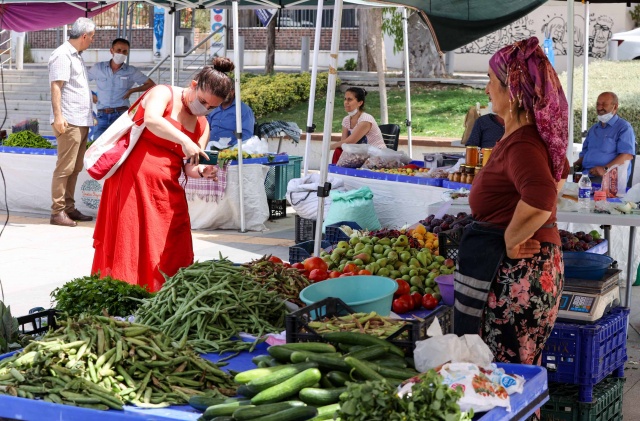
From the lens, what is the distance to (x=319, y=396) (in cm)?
318

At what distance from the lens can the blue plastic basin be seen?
4.27m

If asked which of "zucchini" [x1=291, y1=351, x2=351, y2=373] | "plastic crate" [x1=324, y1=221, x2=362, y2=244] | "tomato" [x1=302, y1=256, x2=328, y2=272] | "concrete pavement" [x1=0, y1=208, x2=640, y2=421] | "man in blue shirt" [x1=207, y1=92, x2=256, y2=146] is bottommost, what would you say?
"concrete pavement" [x1=0, y1=208, x2=640, y2=421]

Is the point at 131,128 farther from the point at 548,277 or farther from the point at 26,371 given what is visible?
the point at 548,277

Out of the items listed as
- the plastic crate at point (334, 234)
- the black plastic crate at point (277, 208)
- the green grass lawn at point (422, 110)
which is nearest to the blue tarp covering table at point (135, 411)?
the plastic crate at point (334, 234)

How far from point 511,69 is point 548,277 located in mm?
941

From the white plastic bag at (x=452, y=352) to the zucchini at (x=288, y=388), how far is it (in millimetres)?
435

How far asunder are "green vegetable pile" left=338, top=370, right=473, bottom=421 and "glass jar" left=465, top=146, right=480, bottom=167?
6340mm

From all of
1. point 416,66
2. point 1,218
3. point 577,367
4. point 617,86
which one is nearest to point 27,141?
point 1,218

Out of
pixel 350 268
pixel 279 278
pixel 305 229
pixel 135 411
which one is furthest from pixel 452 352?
pixel 305 229

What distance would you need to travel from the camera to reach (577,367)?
506 cm

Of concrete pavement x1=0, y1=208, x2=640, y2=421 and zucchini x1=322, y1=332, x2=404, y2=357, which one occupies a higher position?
zucchini x1=322, y1=332, x2=404, y2=357

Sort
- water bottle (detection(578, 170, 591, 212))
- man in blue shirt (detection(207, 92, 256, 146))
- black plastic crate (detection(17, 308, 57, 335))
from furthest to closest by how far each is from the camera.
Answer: man in blue shirt (detection(207, 92, 256, 146)) → water bottle (detection(578, 170, 591, 212)) → black plastic crate (detection(17, 308, 57, 335))

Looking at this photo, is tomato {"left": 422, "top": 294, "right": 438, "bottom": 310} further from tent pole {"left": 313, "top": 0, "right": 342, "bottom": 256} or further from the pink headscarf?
tent pole {"left": 313, "top": 0, "right": 342, "bottom": 256}

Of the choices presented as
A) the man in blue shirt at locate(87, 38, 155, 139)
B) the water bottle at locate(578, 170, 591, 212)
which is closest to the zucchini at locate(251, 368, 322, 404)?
the water bottle at locate(578, 170, 591, 212)
